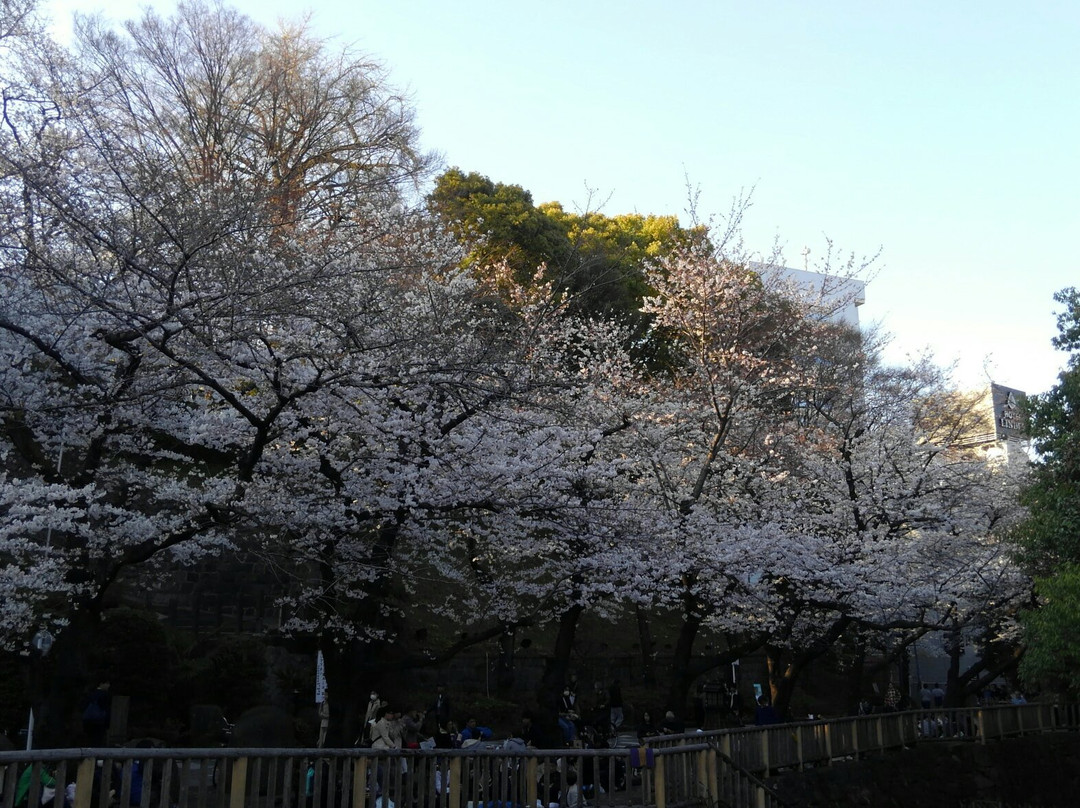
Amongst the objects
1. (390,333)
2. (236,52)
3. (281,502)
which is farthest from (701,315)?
(236,52)

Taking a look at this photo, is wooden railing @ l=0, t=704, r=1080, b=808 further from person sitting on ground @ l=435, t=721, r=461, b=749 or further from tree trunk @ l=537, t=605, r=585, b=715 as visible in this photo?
person sitting on ground @ l=435, t=721, r=461, b=749

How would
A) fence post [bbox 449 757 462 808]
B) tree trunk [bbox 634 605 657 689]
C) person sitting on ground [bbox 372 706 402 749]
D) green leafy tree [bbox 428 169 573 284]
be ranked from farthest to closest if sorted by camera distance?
green leafy tree [bbox 428 169 573 284]
tree trunk [bbox 634 605 657 689]
person sitting on ground [bbox 372 706 402 749]
fence post [bbox 449 757 462 808]

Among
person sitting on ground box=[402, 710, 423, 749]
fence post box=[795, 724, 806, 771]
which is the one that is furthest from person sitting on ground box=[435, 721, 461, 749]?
fence post box=[795, 724, 806, 771]

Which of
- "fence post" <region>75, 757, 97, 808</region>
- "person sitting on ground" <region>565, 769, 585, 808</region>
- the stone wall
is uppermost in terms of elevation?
"fence post" <region>75, 757, 97, 808</region>

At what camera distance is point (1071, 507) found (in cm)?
1566

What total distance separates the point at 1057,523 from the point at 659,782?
9.17m

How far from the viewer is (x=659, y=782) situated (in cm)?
1001

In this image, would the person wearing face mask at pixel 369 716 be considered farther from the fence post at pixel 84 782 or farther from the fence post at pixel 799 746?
the fence post at pixel 84 782

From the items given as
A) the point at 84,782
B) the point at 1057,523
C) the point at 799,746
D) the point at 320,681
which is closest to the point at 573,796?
the point at 320,681

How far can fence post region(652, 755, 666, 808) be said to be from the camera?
392 inches

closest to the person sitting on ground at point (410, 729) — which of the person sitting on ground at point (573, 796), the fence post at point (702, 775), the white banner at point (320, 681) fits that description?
the white banner at point (320, 681)

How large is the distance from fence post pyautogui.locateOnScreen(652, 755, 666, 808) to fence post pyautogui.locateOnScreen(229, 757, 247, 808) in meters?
4.65

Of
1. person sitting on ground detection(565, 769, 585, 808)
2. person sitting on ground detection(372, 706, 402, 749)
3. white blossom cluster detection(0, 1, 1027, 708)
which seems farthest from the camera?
person sitting on ground detection(372, 706, 402, 749)

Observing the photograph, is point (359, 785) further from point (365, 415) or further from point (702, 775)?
point (365, 415)
